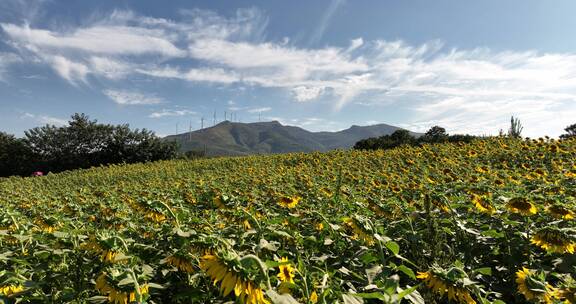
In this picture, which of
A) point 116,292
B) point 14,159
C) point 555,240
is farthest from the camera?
point 14,159

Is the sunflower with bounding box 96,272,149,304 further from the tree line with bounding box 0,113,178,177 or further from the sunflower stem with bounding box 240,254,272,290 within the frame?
the tree line with bounding box 0,113,178,177

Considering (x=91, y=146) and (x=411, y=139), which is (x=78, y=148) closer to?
(x=91, y=146)

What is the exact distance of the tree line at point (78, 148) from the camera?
2941 centimetres

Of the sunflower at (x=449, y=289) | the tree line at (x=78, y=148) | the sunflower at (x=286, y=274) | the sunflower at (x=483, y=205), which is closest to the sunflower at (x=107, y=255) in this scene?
the sunflower at (x=286, y=274)

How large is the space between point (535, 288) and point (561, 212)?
58.6 inches

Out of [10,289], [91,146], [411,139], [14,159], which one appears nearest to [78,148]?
[91,146]

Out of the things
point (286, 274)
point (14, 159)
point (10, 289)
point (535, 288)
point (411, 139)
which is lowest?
point (14, 159)

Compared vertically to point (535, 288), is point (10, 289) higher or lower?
higher

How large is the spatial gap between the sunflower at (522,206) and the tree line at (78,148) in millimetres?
28006

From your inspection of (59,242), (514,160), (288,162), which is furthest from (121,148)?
(59,242)

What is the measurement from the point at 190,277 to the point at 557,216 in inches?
119

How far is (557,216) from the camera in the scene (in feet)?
10.1

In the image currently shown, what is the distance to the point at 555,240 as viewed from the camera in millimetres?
2506

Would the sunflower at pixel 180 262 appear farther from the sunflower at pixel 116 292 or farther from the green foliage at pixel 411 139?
the green foliage at pixel 411 139
